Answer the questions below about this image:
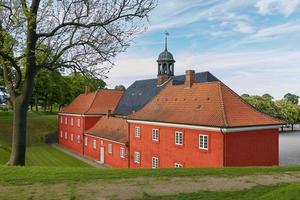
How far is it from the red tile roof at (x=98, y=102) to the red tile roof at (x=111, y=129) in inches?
138

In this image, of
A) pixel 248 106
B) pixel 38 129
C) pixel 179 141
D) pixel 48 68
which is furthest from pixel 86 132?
pixel 48 68

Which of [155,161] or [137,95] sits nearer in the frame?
[155,161]

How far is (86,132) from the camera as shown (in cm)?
4459

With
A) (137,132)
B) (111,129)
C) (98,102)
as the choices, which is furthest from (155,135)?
(98,102)

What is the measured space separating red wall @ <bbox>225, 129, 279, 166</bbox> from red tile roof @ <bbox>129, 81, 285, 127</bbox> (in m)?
0.74

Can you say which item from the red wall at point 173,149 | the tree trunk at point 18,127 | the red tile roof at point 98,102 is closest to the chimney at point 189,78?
the red wall at point 173,149

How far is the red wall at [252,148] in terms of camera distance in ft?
75.2

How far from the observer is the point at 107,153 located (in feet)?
123

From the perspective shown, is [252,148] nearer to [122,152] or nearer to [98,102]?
[122,152]

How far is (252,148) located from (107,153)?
1766 centimetres

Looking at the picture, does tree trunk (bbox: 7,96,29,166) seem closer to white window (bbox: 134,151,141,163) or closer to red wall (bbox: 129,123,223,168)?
red wall (bbox: 129,123,223,168)

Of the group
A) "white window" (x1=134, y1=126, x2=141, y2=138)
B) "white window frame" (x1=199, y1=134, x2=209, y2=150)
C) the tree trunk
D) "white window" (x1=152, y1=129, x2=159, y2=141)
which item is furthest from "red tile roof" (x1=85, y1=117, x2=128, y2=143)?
the tree trunk

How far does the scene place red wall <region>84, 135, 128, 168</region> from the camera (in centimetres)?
3444

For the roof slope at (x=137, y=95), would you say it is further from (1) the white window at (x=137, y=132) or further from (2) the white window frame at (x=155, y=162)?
(2) the white window frame at (x=155, y=162)
